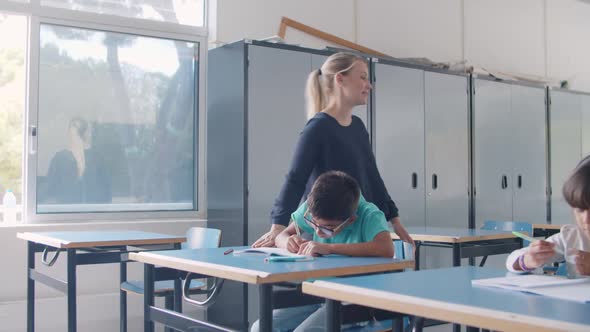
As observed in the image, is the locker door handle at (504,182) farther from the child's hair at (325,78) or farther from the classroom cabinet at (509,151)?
the child's hair at (325,78)

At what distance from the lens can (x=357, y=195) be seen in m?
2.20

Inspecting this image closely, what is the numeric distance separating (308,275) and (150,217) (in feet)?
9.70

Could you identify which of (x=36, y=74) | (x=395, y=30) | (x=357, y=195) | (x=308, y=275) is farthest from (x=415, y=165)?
(x=308, y=275)

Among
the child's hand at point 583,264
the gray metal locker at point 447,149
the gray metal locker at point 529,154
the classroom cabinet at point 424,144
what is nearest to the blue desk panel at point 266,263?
the child's hand at point 583,264

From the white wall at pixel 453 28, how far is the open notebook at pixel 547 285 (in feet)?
11.4

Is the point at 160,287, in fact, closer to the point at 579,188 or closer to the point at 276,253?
the point at 276,253

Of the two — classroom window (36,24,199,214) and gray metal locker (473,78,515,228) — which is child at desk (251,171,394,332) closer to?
classroom window (36,24,199,214)

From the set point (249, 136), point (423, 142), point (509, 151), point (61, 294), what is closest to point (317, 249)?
point (249, 136)

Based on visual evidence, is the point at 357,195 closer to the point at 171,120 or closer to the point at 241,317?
the point at 241,317

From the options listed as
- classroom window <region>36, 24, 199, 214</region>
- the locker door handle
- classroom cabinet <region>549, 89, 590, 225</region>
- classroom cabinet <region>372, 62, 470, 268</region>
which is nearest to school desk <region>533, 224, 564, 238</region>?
classroom cabinet <region>372, 62, 470, 268</region>

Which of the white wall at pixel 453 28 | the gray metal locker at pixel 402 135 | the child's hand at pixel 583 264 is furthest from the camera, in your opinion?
the gray metal locker at pixel 402 135

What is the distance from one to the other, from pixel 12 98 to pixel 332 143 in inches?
99.4

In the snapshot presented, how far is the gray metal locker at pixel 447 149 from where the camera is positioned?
5.34 m

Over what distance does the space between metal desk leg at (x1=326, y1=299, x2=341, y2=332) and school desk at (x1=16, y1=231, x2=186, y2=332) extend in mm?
1701
